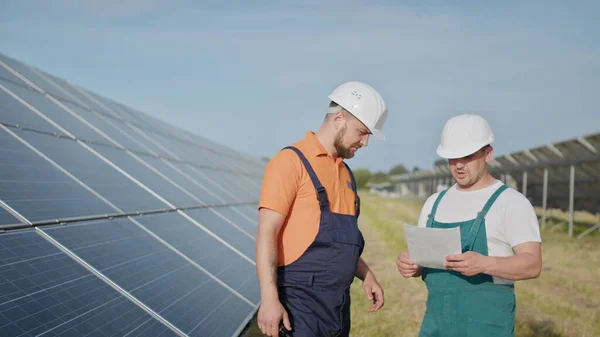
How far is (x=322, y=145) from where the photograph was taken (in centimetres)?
363

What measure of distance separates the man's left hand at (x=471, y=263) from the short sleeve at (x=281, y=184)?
1.00 meters

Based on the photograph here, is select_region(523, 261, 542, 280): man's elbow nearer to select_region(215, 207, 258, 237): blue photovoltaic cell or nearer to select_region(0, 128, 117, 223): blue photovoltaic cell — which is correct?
select_region(0, 128, 117, 223): blue photovoltaic cell

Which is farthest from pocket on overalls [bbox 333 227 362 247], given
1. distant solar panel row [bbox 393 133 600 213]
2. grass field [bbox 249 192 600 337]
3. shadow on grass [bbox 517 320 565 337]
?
distant solar panel row [bbox 393 133 600 213]

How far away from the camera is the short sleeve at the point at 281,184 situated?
3291 mm

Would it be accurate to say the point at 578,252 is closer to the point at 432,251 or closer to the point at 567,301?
the point at 567,301

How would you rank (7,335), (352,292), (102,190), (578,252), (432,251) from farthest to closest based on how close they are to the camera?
(578,252) → (352,292) → (102,190) → (432,251) → (7,335)

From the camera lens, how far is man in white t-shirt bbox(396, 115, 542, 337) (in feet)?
11.5

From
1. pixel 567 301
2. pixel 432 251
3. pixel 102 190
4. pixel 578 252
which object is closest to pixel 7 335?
pixel 432 251

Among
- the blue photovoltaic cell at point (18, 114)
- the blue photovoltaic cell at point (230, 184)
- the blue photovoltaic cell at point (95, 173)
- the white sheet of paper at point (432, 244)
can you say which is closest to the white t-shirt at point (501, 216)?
the white sheet of paper at point (432, 244)

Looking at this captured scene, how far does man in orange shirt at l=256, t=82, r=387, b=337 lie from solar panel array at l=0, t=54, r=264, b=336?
0.88 meters

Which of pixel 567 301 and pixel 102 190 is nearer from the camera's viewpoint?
pixel 102 190

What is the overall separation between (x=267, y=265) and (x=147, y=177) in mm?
4137

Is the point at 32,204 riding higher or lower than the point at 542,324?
higher

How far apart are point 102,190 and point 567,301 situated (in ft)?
22.5
